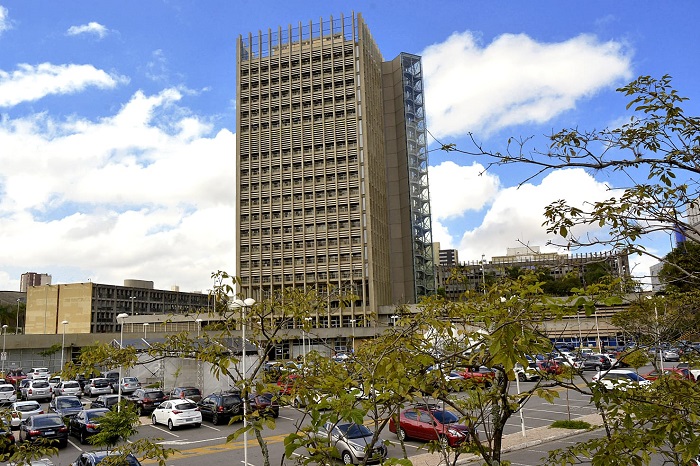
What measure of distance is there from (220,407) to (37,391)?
24339 millimetres

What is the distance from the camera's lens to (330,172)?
93500mm

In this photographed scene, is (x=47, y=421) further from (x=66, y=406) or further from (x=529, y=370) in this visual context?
(x=529, y=370)

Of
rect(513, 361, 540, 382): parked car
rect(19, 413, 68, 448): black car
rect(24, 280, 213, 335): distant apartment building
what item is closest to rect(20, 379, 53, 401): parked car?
rect(19, 413, 68, 448): black car

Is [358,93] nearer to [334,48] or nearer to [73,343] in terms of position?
[334,48]

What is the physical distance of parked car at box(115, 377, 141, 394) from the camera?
45.2 metres

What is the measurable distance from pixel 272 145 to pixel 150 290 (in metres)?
60.1

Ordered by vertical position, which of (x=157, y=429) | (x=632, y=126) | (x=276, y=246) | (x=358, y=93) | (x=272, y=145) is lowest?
(x=157, y=429)

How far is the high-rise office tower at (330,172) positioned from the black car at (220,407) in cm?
5775

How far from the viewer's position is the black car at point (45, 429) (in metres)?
23.8

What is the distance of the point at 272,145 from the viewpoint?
97.6 meters

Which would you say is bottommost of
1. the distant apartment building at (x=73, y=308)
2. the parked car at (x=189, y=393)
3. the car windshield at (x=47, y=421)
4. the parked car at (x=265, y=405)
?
the parked car at (x=189, y=393)

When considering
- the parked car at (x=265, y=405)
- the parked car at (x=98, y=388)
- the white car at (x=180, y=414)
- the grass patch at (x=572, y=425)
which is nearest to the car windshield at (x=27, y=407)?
the white car at (x=180, y=414)

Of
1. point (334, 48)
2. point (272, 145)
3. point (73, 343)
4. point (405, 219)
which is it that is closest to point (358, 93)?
point (334, 48)

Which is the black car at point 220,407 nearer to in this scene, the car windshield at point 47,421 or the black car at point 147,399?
the black car at point 147,399
